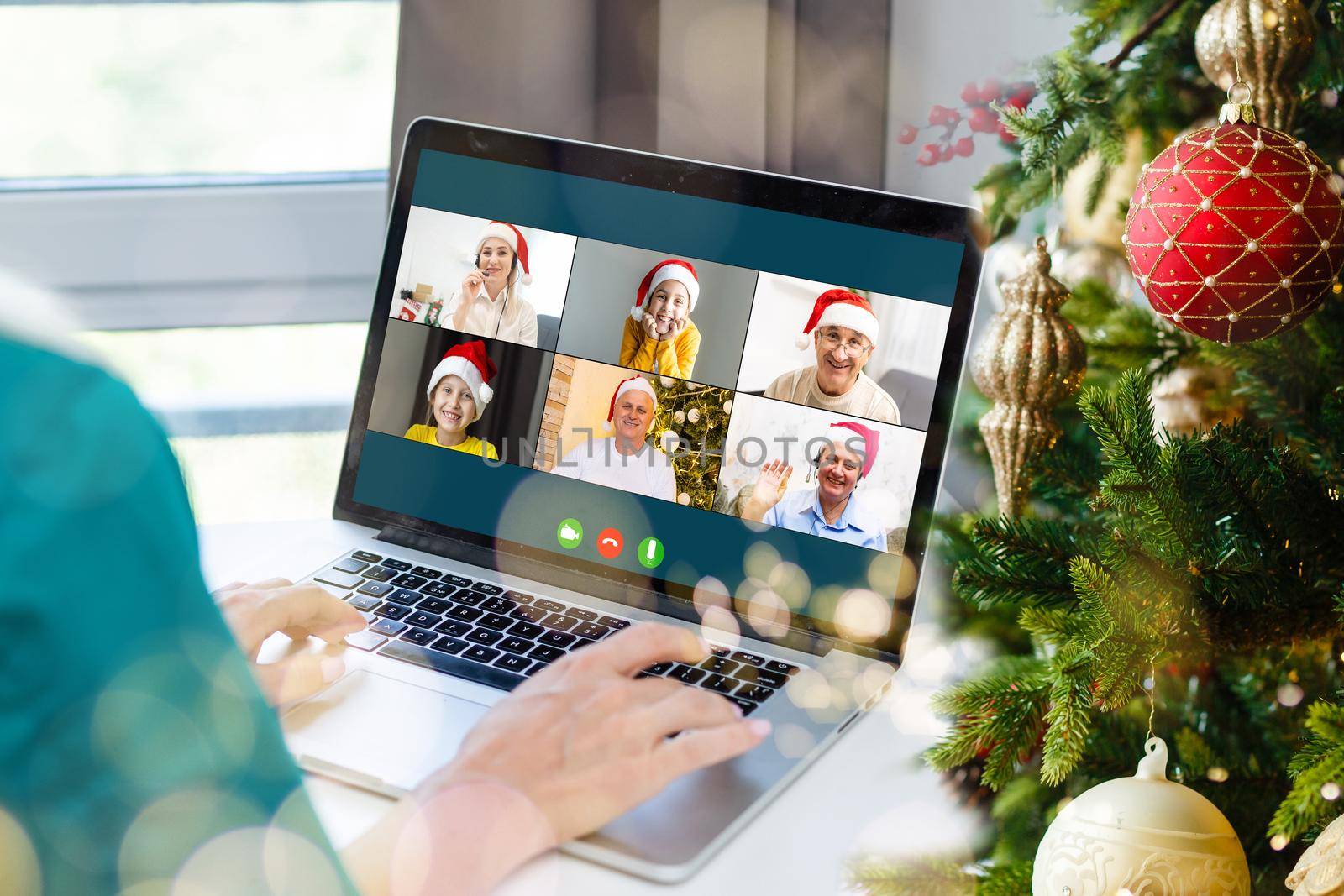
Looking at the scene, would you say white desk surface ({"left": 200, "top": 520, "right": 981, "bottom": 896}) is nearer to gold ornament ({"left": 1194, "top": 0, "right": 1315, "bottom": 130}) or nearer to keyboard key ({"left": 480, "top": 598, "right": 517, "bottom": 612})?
keyboard key ({"left": 480, "top": 598, "right": 517, "bottom": 612})

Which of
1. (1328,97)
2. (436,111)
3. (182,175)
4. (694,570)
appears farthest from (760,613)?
(182,175)

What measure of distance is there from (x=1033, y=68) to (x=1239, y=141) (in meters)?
0.26

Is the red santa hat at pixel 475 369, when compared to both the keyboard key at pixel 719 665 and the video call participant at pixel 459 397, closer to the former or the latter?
the video call participant at pixel 459 397

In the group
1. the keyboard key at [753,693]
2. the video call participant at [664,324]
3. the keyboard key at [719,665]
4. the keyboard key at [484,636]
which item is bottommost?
the keyboard key at [753,693]

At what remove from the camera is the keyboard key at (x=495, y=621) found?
0.62 m

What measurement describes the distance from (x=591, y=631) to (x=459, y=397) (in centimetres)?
19

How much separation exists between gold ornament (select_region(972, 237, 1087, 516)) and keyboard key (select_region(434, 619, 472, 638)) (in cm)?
32

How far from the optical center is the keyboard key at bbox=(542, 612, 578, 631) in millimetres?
626

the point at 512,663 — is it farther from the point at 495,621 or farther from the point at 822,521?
the point at 822,521

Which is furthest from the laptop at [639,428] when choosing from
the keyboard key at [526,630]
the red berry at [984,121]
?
the red berry at [984,121]

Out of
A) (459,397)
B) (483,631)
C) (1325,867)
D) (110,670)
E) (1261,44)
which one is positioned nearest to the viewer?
(110,670)

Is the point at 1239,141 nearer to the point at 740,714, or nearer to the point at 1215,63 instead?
the point at 1215,63

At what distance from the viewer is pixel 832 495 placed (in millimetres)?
637

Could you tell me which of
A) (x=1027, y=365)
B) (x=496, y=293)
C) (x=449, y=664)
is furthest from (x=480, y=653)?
(x=1027, y=365)
